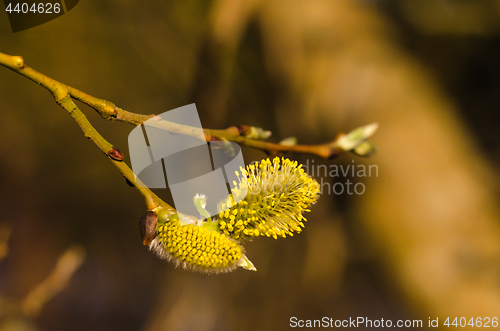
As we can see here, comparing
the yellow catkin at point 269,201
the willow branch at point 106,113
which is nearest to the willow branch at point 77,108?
the willow branch at point 106,113


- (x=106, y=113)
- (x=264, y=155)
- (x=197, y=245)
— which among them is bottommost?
(x=197, y=245)

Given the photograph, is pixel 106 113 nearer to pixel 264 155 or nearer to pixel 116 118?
pixel 116 118

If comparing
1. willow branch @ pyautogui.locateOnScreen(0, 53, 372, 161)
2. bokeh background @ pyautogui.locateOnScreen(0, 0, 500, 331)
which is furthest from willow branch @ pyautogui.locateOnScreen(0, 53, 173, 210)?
bokeh background @ pyautogui.locateOnScreen(0, 0, 500, 331)

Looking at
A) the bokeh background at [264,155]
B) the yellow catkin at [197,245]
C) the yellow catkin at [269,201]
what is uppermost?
the bokeh background at [264,155]

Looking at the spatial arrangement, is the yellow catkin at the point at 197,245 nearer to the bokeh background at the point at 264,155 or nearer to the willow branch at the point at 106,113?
the willow branch at the point at 106,113

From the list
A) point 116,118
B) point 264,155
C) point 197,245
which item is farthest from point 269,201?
point 264,155
